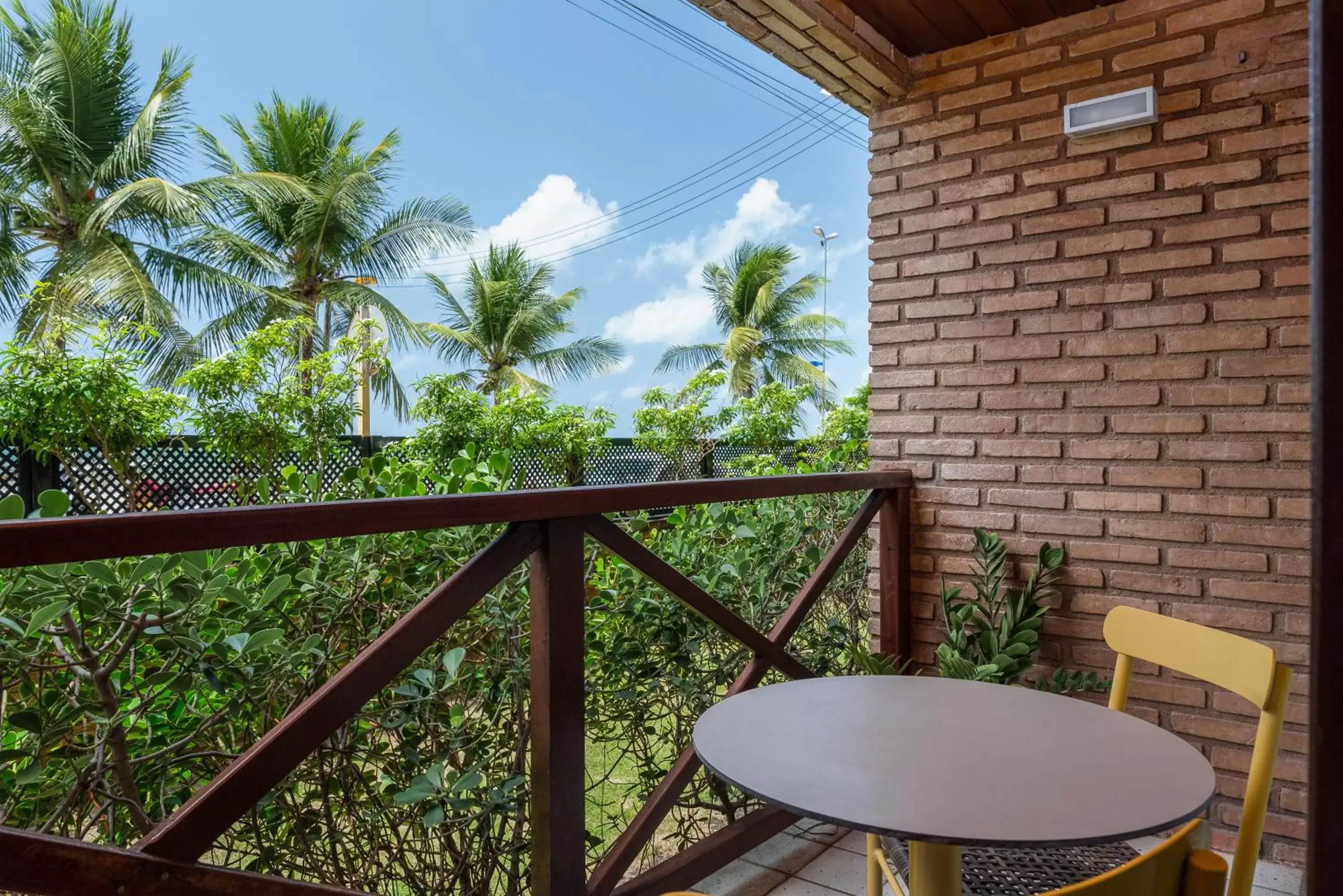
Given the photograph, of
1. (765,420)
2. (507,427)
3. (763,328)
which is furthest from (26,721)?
(763,328)

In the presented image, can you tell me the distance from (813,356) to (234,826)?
2474 cm

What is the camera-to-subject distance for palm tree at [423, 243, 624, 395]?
22.1m

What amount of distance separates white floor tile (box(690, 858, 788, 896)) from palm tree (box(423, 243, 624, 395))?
19897 mm

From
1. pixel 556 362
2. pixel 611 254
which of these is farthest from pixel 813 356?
pixel 611 254

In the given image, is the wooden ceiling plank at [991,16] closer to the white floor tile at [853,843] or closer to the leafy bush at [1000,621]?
the leafy bush at [1000,621]

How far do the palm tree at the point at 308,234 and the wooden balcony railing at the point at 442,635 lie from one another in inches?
673

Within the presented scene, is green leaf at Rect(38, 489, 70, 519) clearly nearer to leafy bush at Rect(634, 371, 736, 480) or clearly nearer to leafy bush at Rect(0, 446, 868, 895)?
leafy bush at Rect(0, 446, 868, 895)

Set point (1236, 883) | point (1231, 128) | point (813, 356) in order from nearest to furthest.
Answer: point (1236, 883)
point (1231, 128)
point (813, 356)

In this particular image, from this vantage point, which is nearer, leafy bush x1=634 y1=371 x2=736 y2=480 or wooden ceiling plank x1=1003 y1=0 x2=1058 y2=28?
wooden ceiling plank x1=1003 y1=0 x2=1058 y2=28

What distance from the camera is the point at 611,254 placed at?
66.6m

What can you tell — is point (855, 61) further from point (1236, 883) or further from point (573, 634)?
point (1236, 883)

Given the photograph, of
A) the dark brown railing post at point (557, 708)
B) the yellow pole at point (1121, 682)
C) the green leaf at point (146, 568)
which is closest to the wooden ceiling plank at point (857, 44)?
the dark brown railing post at point (557, 708)

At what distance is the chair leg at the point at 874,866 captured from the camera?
1.46 m

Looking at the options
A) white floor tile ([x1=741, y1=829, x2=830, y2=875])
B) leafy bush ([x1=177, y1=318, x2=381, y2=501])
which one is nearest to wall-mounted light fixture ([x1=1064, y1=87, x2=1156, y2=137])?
white floor tile ([x1=741, y1=829, x2=830, y2=875])
